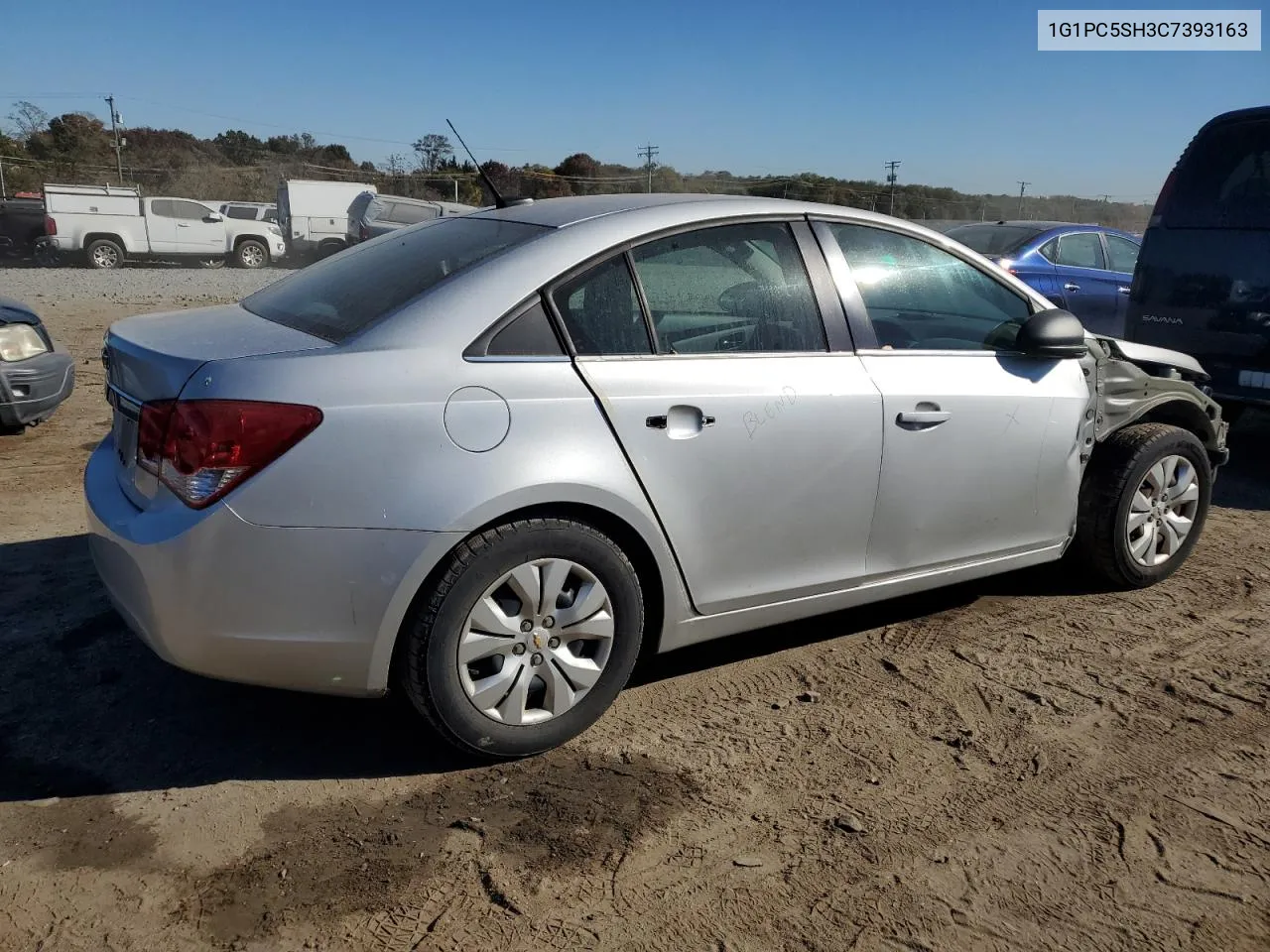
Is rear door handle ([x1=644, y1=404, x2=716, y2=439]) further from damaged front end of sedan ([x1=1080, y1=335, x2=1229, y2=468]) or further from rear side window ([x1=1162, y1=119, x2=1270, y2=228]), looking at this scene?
rear side window ([x1=1162, y1=119, x2=1270, y2=228])

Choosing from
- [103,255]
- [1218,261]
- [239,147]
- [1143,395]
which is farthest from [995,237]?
[239,147]

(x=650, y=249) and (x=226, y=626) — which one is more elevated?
(x=650, y=249)

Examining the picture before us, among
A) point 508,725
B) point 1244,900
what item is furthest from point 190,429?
point 1244,900

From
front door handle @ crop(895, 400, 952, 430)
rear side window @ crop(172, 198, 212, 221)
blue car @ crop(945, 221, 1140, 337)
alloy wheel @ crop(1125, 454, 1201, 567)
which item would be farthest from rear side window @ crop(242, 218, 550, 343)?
rear side window @ crop(172, 198, 212, 221)

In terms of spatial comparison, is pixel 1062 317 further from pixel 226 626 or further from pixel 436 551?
pixel 226 626

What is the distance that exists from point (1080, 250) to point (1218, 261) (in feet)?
16.6

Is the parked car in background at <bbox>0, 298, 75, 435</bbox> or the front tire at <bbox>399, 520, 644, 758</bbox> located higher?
the parked car in background at <bbox>0, 298, 75, 435</bbox>

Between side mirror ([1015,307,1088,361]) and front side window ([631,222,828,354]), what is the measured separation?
2.98 ft

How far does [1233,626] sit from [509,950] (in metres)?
3.26

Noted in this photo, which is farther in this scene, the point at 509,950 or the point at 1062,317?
the point at 1062,317

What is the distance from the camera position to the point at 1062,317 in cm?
390

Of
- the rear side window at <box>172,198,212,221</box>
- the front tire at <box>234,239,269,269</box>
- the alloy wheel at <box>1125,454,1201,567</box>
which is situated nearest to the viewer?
the alloy wheel at <box>1125,454,1201,567</box>

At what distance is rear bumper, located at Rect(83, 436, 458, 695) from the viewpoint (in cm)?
262

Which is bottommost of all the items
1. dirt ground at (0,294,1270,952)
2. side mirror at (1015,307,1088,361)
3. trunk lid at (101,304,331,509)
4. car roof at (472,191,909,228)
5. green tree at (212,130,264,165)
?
dirt ground at (0,294,1270,952)
